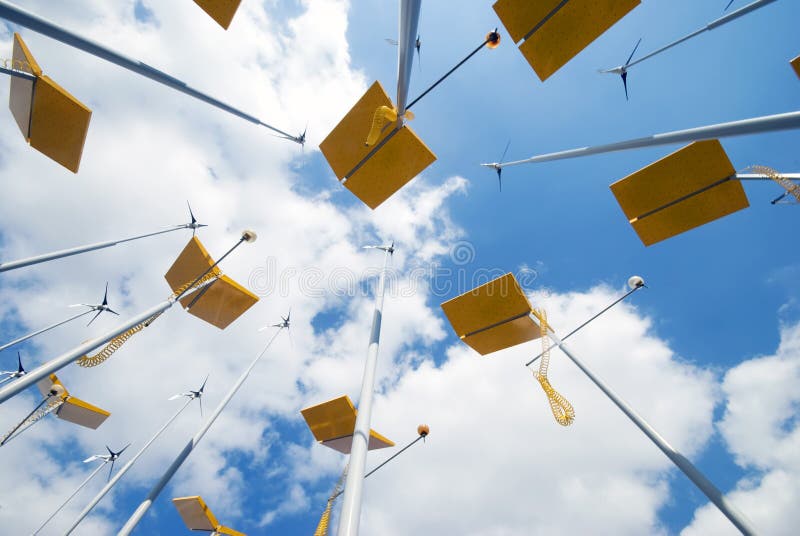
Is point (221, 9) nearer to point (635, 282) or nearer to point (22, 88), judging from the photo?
point (22, 88)

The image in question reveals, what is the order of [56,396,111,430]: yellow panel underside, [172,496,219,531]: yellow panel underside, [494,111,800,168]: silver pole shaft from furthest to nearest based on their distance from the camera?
[56,396,111,430]: yellow panel underside
[172,496,219,531]: yellow panel underside
[494,111,800,168]: silver pole shaft

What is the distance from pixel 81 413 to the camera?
15.2 metres

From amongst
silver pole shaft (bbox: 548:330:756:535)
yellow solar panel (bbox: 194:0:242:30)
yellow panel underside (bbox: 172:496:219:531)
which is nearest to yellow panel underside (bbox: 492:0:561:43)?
yellow solar panel (bbox: 194:0:242:30)

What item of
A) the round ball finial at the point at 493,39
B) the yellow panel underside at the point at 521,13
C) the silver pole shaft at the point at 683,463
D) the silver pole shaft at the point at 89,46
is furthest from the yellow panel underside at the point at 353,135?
the silver pole shaft at the point at 683,463

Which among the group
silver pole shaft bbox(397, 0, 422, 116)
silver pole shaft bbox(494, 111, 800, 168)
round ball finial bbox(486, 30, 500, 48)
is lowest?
silver pole shaft bbox(494, 111, 800, 168)

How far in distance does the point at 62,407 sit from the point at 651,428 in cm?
2067

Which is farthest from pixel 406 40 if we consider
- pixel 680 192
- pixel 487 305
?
pixel 680 192

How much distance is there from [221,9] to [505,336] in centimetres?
1035

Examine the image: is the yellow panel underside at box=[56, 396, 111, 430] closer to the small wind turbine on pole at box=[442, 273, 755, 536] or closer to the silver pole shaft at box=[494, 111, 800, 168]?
the small wind turbine on pole at box=[442, 273, 755, 536]

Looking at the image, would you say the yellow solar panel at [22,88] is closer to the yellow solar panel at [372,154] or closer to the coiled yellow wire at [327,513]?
the yellow solar panel at [372,154]

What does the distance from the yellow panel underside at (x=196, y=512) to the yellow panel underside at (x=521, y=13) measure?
17345mm

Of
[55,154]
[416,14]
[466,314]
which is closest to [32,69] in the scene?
[55,154]

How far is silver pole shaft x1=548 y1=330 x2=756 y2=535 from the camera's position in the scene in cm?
449

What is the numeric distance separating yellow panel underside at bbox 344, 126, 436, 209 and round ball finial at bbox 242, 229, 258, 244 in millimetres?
5109
